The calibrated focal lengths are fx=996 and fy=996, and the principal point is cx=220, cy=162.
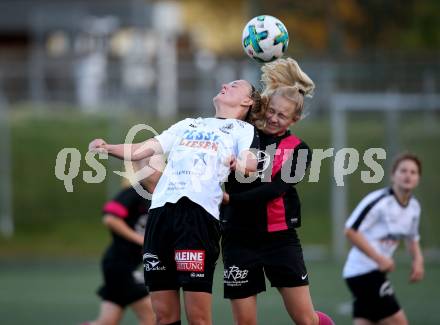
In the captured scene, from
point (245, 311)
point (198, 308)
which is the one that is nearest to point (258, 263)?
point (245, 311)

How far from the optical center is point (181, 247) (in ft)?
18.5

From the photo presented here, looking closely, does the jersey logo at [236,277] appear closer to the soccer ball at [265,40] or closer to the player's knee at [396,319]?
the soccer ball at [265,40]

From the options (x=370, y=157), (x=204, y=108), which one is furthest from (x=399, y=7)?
(x=370, y=157)

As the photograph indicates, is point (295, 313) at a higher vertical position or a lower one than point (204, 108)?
lower

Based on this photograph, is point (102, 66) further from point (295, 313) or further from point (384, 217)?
point (295, 313)

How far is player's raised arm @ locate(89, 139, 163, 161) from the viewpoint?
574 centimetres

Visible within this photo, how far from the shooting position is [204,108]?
19.8 meters

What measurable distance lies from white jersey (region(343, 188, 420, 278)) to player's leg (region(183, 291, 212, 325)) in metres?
2.24

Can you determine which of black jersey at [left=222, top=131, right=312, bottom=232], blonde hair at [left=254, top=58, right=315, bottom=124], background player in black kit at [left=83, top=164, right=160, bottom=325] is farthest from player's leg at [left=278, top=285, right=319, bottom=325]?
background player in black kit at [left=83, top=164, right=160, bottom=325]

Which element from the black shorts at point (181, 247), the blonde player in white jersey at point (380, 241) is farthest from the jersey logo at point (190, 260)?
the blonde player in white jersey at point (380, 241)

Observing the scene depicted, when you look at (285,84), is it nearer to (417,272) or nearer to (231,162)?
(231,162)

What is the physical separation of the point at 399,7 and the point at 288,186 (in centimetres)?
1535

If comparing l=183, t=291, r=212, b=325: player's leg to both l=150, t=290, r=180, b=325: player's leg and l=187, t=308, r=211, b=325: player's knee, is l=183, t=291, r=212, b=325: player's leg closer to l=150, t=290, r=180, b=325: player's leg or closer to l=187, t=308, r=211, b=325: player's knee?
l=187, t=308, r=211, b=325: player's knee

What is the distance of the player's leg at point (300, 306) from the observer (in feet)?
20.3
